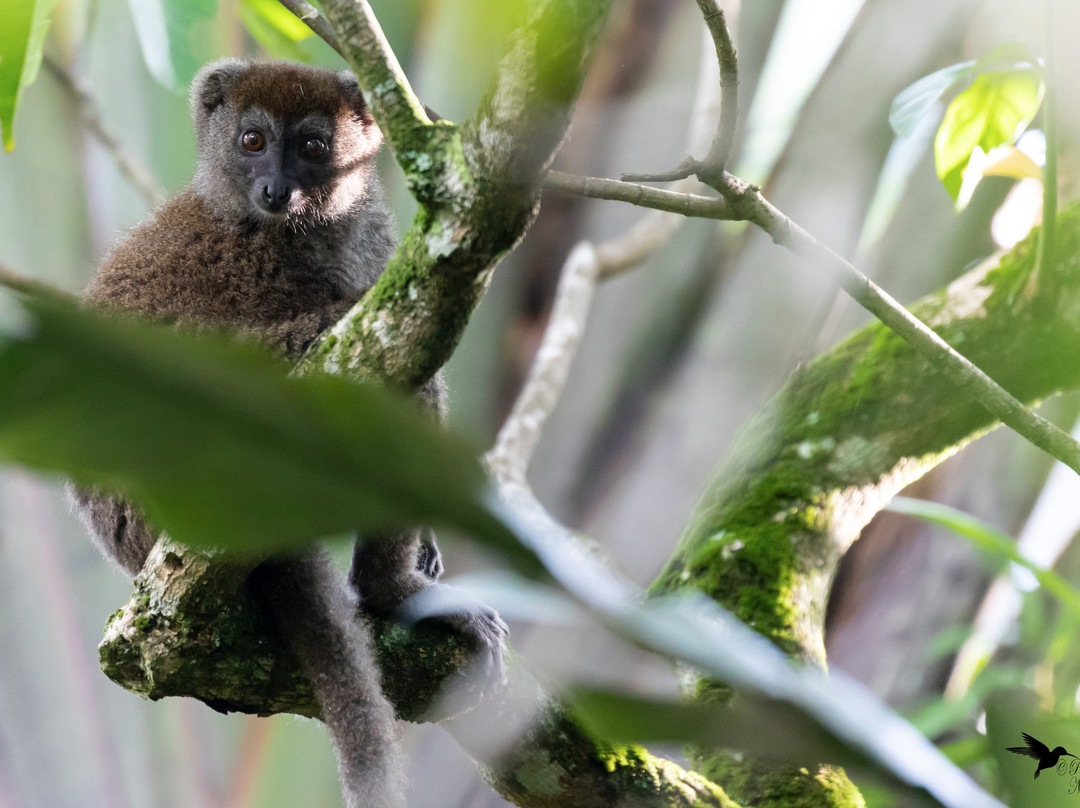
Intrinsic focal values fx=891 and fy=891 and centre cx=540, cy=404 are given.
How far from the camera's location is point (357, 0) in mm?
1178


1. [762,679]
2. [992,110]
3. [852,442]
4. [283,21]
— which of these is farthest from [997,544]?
[283,21]

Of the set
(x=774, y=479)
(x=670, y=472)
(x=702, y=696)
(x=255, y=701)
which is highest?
(x=774, y=479)

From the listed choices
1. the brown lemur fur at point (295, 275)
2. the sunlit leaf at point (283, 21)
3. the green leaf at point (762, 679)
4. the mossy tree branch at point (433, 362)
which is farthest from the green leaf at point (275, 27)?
the green leaf at point (762, 679)

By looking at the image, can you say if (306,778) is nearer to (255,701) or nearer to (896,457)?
(255,701)

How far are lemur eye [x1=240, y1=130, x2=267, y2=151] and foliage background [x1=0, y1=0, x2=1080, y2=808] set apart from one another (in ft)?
3.85

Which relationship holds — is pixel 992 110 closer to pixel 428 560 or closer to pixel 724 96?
pixel 724 96

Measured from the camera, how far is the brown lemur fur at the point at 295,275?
5.77ft

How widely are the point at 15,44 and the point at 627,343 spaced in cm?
337

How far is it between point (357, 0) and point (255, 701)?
52.5 inches

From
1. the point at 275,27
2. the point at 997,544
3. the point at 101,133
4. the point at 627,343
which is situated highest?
the point at 275,27

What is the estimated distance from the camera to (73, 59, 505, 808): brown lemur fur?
69.2 inches

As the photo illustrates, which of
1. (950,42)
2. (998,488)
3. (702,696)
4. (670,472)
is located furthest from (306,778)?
(950,42)

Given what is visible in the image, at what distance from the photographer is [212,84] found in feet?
8.32

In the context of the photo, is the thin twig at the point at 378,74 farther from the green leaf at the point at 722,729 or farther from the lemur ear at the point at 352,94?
the lemur ear at the point at 352,94
